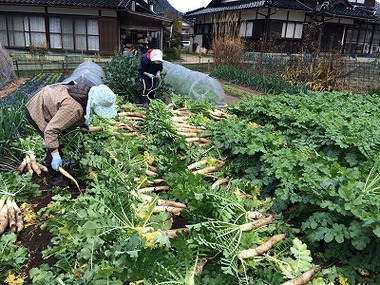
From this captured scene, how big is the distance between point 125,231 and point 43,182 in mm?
1721

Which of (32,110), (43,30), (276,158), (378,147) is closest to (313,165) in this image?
(276,158)

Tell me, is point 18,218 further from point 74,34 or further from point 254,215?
point 74,34

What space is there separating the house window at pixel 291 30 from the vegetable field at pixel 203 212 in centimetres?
2018

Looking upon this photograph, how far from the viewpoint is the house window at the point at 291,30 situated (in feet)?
74.0

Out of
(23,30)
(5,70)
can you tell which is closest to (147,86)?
(5,70)

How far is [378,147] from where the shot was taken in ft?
11.5

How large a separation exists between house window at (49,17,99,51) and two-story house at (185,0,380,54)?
276 inches

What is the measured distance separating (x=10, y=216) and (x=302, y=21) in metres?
23.7

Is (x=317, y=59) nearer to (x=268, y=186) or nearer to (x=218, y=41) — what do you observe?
(x=218, y=41)

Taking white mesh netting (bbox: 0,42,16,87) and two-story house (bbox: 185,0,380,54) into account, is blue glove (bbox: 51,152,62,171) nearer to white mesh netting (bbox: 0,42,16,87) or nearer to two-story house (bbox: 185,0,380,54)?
white mesh netting (bbox: 0,42,16,87)

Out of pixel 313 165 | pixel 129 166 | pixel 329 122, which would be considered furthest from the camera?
pixel 329 122

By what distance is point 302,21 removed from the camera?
23.1 m

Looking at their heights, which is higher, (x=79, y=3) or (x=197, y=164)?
(x=79, y=3)


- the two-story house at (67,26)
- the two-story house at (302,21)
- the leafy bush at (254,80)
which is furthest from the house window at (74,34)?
the leafy bush at (254,80)
